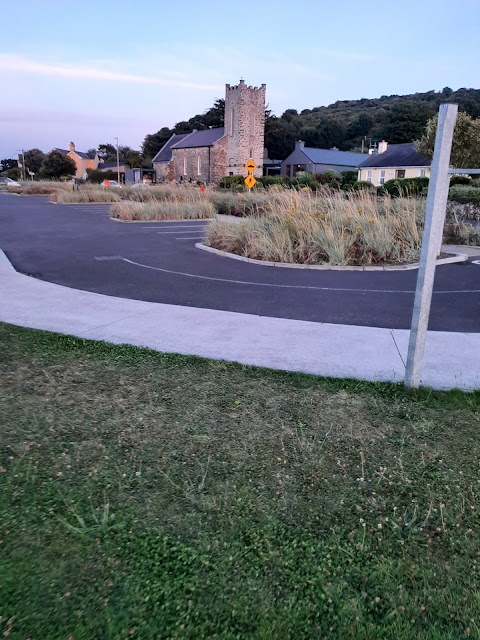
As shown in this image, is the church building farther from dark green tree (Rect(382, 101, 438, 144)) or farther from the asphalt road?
the asphalt road

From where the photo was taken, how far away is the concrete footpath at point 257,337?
16.4 feet

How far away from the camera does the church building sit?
5969 centimetres

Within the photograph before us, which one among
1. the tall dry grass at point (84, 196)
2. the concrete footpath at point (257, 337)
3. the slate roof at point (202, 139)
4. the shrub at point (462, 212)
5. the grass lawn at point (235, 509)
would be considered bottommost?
the tall dry grass at point (84, 196)

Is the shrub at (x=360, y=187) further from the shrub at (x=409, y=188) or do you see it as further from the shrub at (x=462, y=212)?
the shrub at (x=462, y=212)

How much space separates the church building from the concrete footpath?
53.2 metres

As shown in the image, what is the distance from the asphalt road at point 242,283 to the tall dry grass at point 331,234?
75 centimetres

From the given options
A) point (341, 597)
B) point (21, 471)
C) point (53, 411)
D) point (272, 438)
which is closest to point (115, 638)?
point (341, 597)

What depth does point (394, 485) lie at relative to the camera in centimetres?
313

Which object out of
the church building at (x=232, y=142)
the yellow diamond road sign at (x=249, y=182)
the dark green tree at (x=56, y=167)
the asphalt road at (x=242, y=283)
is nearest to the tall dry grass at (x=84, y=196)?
the yellow diamond road sign at (x=249, y=182)

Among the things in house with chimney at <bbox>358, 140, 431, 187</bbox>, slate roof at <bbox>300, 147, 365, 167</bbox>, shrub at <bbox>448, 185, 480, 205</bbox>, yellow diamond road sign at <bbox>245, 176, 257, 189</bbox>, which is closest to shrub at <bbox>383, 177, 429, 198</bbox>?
shrub at <bbox>448, 185, 480, 205</bbox>

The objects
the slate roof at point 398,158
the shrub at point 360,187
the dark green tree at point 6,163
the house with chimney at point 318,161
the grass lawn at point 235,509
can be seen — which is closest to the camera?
the grass lawn at point 235,509

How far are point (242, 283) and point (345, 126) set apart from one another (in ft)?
320

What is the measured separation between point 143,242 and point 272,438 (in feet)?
42.1

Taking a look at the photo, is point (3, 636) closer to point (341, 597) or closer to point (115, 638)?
point (115, 638)
